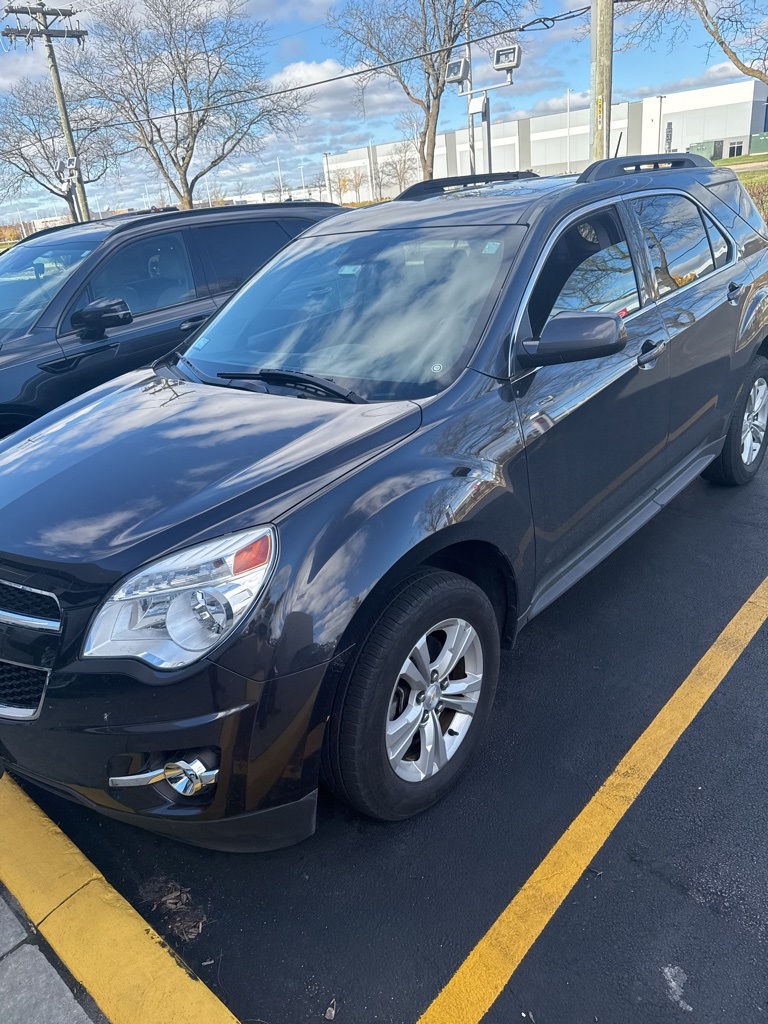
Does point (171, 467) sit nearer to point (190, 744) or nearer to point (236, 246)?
point (190, 744)

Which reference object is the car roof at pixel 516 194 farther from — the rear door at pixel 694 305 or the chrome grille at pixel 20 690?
the chrome grille at pixel 20 690

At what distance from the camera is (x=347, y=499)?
2.05 meters

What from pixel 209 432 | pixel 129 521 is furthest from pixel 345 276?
pixel 129 521

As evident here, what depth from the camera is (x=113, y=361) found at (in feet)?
16.9

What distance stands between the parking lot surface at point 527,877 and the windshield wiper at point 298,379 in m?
1.33

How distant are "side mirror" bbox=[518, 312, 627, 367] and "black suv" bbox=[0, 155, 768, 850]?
0.01m

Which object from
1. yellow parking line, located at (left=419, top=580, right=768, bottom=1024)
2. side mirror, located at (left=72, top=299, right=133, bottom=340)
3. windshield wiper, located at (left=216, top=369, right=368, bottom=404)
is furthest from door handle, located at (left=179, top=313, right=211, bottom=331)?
yellow parking line, located at (left=419, top=580, right=768, bottom=1024)

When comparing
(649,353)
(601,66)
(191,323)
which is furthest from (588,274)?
Result: (601,66)

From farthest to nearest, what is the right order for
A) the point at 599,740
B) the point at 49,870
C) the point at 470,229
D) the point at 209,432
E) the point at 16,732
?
the point at 470,229
the point at 599,740
the point at 209,432
the point at 49,870
the point at 16,732

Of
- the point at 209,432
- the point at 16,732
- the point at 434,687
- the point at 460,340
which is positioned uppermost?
the point at 460,340

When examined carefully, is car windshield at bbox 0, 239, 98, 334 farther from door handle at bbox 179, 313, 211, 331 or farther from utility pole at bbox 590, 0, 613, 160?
utility pole at bbox 590, 0, 613, 160

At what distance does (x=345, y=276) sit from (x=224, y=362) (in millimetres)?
618

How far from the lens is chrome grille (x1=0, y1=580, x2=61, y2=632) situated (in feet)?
6.39

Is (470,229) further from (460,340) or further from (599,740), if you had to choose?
(599,740)
